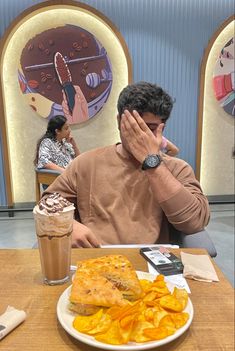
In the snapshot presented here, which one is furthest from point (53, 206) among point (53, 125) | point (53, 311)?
point (53, 125)

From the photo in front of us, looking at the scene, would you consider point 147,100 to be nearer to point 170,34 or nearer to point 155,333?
point 155,333

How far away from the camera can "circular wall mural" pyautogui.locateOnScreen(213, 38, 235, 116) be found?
414 centimetres

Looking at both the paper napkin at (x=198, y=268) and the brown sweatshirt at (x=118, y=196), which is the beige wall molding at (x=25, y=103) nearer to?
the brown sweatshirt at (x=118, y=196)

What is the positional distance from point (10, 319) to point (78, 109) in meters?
3.58

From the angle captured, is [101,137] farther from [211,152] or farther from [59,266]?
[59,266]

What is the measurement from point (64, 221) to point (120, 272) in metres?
0.20

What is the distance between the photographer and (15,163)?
13.8 ft

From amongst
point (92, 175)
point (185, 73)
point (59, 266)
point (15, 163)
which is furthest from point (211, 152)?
point (59, 266)

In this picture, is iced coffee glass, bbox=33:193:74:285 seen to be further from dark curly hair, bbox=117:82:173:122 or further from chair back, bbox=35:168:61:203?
chair back, bbox=35:168:61:203

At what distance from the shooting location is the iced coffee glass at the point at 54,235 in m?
0.85

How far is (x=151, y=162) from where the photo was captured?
1259 millimetres

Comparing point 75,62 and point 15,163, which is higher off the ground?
point 75,62

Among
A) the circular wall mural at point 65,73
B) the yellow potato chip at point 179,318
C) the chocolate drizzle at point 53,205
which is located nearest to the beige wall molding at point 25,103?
the circular wall mural at point 65,73

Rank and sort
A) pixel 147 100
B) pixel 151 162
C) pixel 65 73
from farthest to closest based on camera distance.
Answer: pixel 65 73, pixel 147 100, pixel 151 162
